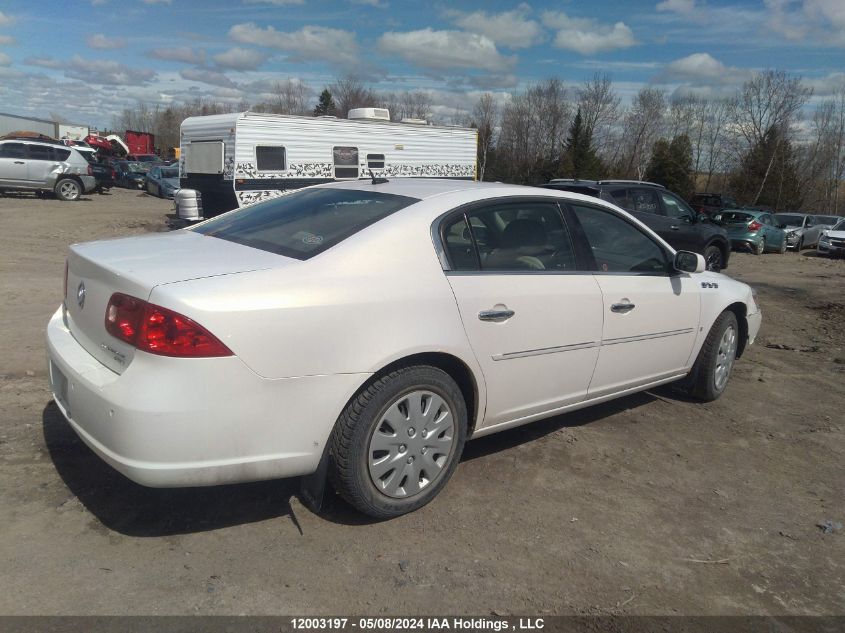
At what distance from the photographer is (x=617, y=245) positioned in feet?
14.7

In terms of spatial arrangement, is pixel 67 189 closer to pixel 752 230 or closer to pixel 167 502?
pixel 752 230

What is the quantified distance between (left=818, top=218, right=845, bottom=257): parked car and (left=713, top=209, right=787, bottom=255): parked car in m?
1.16

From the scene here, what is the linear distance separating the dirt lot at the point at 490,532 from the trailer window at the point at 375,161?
1250 centimetres

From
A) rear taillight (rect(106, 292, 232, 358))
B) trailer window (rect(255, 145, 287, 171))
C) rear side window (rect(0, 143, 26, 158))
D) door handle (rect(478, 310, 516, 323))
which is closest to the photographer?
rear taillight (rect(106, 292, 232, 358))

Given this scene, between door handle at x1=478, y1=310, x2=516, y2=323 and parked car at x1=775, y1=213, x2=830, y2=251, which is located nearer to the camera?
door handle at x1=478, y1=310, x2=516, y2=323

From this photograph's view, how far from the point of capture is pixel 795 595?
298cm

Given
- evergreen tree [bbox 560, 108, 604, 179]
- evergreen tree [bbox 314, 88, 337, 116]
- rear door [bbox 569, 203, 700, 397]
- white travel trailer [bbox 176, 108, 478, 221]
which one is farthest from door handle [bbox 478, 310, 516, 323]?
evergreen tree [bbox 314, 88, 337, 116]

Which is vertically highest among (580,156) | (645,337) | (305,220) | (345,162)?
(580,156)

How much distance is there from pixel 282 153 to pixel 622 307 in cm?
1209

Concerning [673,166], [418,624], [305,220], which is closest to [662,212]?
[305,220]

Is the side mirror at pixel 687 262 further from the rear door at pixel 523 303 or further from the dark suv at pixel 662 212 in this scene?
the dark suv at pixel 662 212

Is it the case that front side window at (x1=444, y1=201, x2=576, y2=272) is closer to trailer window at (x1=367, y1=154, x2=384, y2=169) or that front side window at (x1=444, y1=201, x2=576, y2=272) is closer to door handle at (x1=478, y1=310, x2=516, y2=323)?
door handle at (x1=478, y1=310, x2=516, y2=323)

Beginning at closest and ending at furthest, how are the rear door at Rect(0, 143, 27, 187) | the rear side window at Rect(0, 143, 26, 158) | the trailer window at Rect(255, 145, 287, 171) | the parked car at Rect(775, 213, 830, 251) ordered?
1. the trailer window at Rect(255, 145, 287, 171)
2. the rear side window at Rect(0, 143, 26, 158)
3. the rear door at Rect(0, 143, 27, 187)
4. the parked car at Rect(775, 213, 830, 251)

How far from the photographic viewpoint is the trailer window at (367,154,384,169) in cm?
1669
